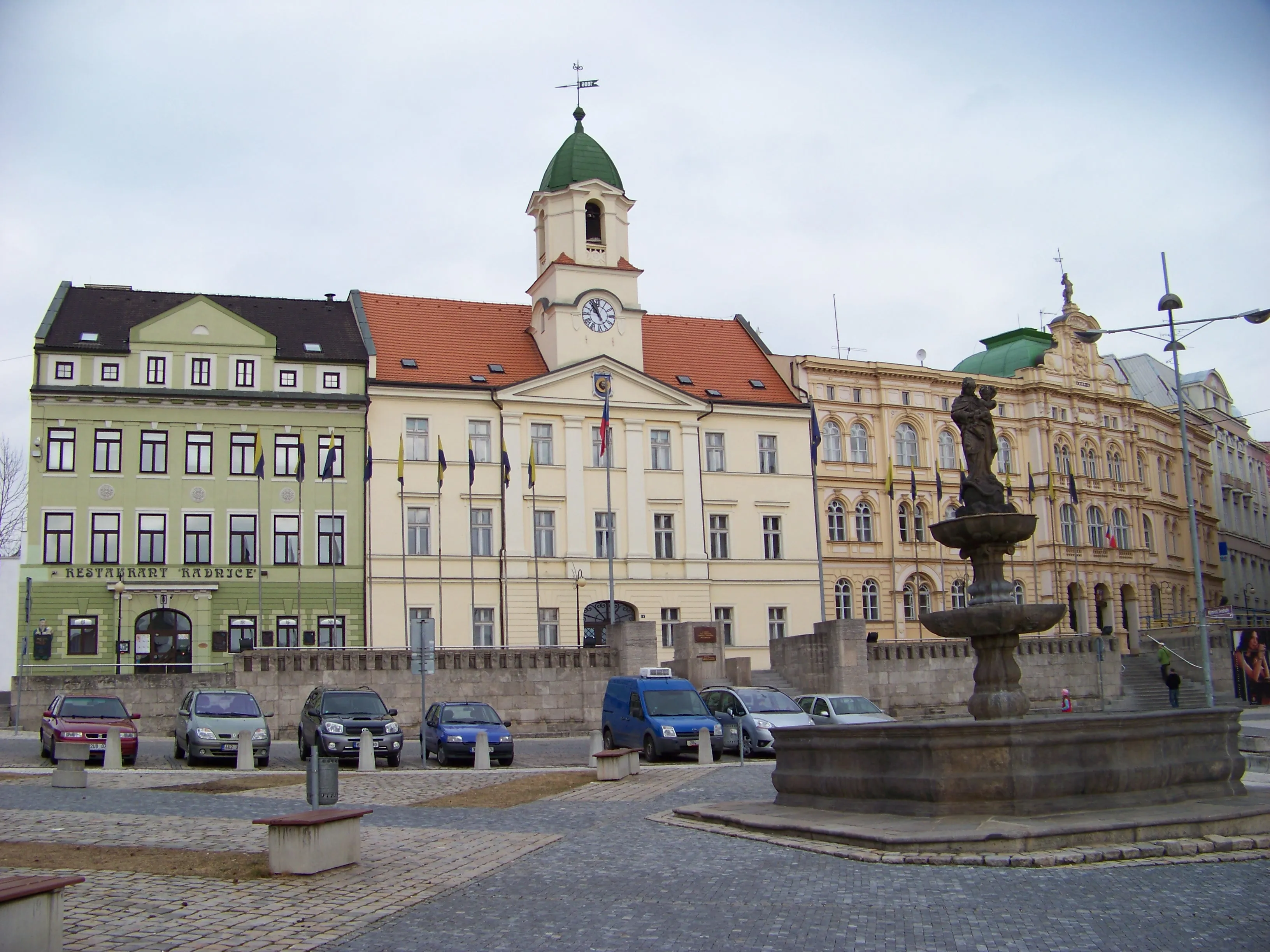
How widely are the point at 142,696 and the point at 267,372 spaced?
1524 centimetres

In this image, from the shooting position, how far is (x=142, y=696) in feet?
117

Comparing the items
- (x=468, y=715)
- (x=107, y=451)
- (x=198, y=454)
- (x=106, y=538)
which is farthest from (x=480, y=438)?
(x=468, y=715)

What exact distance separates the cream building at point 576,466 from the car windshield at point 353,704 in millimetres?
16896

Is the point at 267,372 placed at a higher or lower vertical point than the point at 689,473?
higher

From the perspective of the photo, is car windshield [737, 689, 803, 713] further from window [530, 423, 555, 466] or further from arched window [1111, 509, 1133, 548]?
arched window [1111, 509, 1133, 548]

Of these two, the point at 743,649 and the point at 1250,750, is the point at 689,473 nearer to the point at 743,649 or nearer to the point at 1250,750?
the point at 743,649

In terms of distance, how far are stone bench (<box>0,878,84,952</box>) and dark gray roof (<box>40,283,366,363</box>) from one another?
3978 cm

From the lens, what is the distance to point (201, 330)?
46.8 meters

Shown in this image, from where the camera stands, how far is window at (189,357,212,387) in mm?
46562

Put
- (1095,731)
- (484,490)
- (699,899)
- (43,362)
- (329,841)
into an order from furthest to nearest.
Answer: (484,490)
(43,362)
(1095,731)
(329,841)
(699,899)

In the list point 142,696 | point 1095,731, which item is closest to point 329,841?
point 1095,731

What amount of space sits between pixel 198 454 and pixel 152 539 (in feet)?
11.2

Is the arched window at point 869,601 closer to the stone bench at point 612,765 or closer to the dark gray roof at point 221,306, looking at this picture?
the dark gray roof at point 221,306

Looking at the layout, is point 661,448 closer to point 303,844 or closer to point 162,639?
point 162,639
